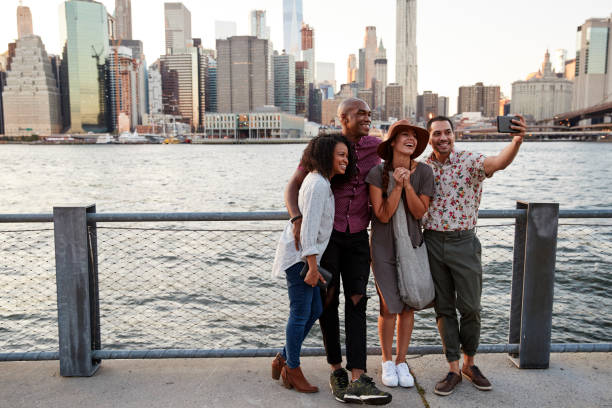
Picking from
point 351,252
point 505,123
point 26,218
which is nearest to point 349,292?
point 351,252

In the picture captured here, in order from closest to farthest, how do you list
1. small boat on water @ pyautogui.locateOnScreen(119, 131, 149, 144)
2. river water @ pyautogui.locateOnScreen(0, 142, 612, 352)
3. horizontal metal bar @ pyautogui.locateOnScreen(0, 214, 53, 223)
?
horizontal metal bar @ pyautogui.locateOnScreen(0, 214, 53, 223) → river water @ pyautogui.locateOnScreen(0, 142, 612, 352) → small boat on water @ pyautogui.locateOnScreen(119, 131, 149, 144)

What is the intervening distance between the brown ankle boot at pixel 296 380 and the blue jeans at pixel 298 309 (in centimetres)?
4

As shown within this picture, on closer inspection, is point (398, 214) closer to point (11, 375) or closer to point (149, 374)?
point (149, 374)

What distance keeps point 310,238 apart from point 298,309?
51cm

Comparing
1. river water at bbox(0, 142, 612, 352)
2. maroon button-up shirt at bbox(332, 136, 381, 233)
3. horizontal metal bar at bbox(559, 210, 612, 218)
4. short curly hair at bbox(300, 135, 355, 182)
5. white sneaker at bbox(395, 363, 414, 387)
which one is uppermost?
short curly hair at bbox(300, 135, 355, 182)

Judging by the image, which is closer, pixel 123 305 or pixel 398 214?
pixel 398 214

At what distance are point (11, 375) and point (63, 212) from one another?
1.20 metres

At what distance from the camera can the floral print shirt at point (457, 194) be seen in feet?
11.5

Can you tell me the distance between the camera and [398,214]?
3436 millimetres

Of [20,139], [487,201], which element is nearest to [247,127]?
[20,139]

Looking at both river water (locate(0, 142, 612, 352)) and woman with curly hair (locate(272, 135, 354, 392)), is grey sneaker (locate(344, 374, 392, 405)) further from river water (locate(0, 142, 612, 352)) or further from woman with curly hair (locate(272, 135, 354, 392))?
river water (locate(0, 142, 612, 352))

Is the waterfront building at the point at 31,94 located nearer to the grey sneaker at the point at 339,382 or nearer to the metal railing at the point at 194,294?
the metal railing at the point at 194,294

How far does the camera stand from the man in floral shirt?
3.49m

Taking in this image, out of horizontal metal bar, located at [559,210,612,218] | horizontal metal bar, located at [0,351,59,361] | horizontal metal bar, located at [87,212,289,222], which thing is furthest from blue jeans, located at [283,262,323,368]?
horizontal metal bar, located at [559,210,612,218]
